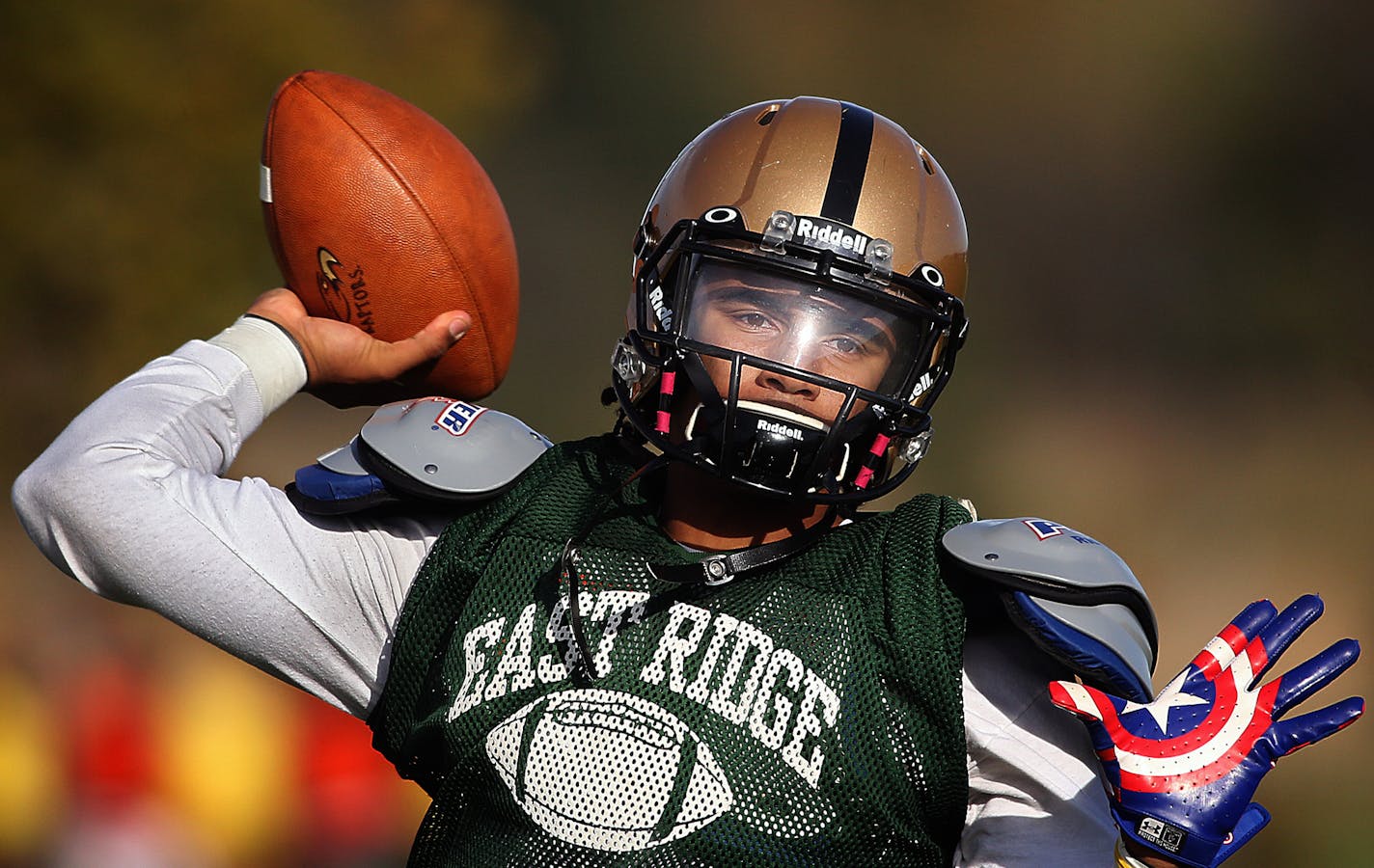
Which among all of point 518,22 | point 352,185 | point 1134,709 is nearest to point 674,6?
point 518,22

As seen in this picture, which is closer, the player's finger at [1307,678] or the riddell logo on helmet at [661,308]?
the player's finger at [1307,678]

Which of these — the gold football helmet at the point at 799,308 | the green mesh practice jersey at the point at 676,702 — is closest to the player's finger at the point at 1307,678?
the green mesh practice jersey at the point at 676,702

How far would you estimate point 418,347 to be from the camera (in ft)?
5.75

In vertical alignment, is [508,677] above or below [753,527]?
below

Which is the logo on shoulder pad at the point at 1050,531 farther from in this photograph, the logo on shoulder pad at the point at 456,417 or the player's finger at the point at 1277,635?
the logo on shoulder pad at the point at 456,417

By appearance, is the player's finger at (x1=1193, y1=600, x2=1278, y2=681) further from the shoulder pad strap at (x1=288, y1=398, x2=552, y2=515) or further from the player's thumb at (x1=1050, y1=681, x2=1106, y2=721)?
the shoulder pad strap at (x1=288, y1=398, x2=552, y2=515)

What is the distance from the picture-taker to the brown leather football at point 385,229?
1785mm

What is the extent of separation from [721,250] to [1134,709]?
661mm

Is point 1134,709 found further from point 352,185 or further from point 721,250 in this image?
point 352,185

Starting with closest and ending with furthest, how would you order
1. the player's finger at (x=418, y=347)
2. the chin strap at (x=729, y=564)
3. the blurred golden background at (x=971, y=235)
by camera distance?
the chin strap at (x=729, y=564) < the player's finger at (x=418, y=347) < the blurred golden background at (x=971, y=235)

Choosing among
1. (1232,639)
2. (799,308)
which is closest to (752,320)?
(799,308)

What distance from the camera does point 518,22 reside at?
9.22 meters

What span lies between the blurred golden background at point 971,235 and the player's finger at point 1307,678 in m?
3.75

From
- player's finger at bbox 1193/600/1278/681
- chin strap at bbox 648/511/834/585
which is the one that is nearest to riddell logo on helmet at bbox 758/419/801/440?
chin strap at bbox 648/511/834/585
